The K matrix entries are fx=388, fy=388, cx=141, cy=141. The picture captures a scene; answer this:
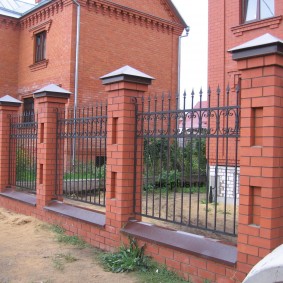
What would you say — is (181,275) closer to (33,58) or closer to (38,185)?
(38,185)

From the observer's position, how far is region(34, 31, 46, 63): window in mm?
14609

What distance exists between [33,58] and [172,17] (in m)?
5.84

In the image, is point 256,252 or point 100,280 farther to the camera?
point 100,280

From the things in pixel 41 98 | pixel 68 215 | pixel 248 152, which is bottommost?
pixel 68 215

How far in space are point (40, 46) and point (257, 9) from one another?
880 centimetres

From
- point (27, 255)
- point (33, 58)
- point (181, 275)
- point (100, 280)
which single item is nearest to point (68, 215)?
point (27, 255)

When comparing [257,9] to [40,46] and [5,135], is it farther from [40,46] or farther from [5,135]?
[40,46]

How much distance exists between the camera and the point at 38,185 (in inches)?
258

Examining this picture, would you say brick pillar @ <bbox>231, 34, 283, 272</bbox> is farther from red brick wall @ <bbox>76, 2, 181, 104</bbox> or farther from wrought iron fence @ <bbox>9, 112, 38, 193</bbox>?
red brick wall @ <bbox>76, 2, 181, 104</bbox>

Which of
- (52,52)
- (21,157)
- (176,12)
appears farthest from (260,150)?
(176,12)

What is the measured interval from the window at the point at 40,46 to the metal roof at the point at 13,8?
5.39 ft

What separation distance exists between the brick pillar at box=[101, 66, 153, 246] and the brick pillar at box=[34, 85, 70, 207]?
1.81 metres

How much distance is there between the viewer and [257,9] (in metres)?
9.00

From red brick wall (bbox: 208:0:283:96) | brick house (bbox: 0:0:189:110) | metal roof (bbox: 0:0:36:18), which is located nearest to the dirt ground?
red brick wall (bbox: 208:0:283:96)
